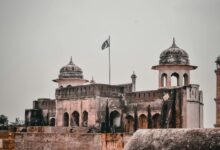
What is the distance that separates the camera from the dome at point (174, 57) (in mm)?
28469

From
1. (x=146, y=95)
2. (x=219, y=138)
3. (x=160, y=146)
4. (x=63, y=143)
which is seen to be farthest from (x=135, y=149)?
(x=146, y=95)

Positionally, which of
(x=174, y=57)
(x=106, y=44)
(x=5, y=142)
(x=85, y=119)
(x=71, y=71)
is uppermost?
(x=106, y=44)

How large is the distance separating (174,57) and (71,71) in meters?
8.98

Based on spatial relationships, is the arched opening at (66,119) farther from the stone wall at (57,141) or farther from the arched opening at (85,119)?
the stone wall at (57,141)

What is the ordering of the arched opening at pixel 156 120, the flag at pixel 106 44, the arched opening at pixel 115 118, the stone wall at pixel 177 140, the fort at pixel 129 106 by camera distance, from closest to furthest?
the stone wall at pixel 177 140
the fort at pixel 129 106
the arched opening at pixel 156 120
the arched opening at pixel 115 118
the flag at pixel 106 44

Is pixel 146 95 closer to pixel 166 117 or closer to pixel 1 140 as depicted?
pixel 166 117

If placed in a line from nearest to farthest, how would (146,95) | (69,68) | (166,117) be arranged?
(166,117)
(146,95)
(69,68)

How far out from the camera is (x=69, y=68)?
1378 inches

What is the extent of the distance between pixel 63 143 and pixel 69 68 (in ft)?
51.1

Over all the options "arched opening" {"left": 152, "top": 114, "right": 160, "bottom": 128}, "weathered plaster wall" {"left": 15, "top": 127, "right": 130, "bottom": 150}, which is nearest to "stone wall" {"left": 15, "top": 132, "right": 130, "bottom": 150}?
"weathered plaster wall" {"left": 15, "top": 127, "right": 130, "bottom": 150}

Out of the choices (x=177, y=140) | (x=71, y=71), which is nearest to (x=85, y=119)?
(x=71, y=71)

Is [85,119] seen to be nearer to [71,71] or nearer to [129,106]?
[129,106]

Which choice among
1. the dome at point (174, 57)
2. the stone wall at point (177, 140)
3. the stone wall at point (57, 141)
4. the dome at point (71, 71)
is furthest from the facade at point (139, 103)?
the stone wall at point (177, 140)

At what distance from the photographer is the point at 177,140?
10.7 feet
